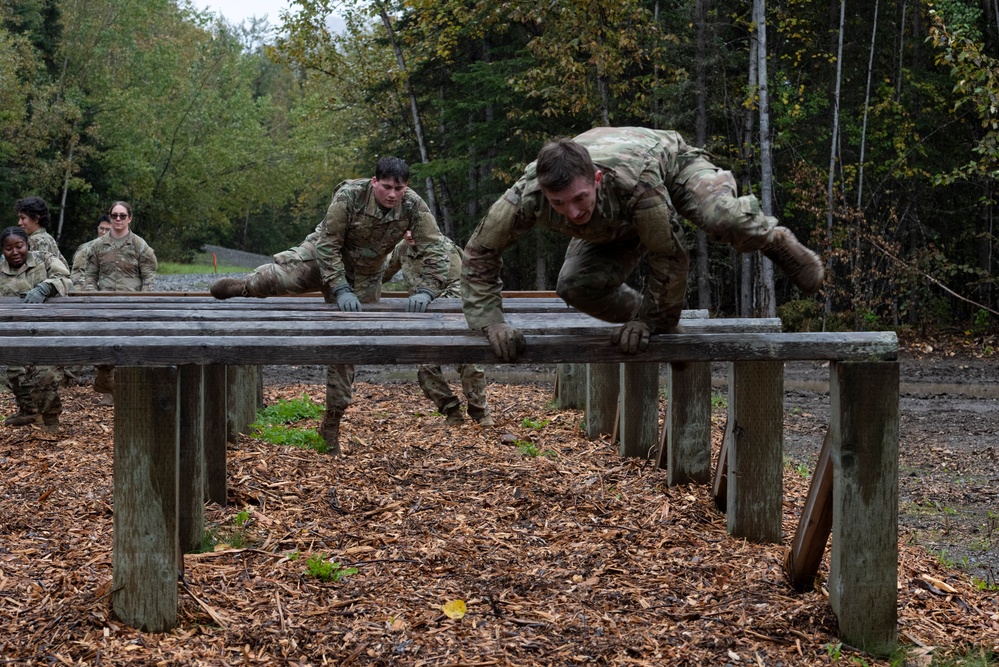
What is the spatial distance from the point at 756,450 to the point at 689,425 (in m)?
1.15

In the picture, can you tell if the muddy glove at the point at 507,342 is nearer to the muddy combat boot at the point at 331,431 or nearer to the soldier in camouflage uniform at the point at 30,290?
the muddy combat boot at the point at 331,431

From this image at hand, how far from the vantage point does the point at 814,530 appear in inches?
204

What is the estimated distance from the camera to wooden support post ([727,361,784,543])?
19.7ft

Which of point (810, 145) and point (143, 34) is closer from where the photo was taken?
point (810, 145)

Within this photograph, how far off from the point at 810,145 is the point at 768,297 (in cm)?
481

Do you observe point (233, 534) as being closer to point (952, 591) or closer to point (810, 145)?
point (952, 591)

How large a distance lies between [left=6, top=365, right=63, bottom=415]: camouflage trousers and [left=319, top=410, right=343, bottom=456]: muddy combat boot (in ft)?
8.62

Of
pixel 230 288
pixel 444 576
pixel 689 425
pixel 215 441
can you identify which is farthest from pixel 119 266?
pixel 444 576

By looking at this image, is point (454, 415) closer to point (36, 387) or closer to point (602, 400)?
point (602, 400)

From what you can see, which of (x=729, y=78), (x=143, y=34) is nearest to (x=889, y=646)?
(x=729, y=78)

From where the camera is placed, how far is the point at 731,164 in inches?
773

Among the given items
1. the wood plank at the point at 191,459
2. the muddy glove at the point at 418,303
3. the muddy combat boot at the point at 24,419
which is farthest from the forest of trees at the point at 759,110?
the wood plank at the point at 191,459

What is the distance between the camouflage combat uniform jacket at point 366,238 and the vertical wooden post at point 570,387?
2.92 metres

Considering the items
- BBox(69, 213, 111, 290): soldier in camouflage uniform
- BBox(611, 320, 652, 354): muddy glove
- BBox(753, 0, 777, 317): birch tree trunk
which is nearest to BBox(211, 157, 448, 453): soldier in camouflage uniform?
BBox(611, 320, 652, 354): muddy glove
